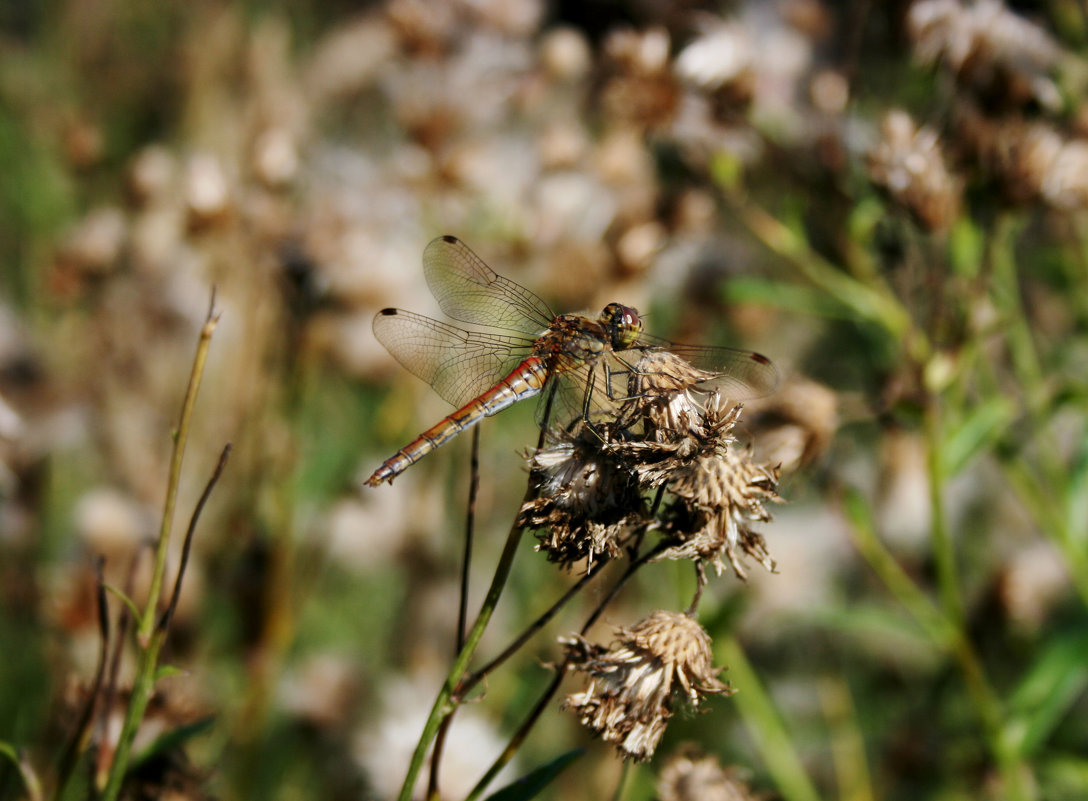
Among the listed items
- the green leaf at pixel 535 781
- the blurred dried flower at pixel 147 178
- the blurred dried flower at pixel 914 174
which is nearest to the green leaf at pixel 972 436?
the blurred dried flower at pixel 914 174

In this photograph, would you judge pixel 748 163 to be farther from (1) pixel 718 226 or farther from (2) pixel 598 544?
(2) pixel 598 544

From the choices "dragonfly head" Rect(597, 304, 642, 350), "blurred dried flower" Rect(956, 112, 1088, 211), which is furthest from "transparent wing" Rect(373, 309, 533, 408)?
"blurred dried flower" Rect(956, 112, 1088, 211)

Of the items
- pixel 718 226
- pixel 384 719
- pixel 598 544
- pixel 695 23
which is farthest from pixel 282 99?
pixel 598 544

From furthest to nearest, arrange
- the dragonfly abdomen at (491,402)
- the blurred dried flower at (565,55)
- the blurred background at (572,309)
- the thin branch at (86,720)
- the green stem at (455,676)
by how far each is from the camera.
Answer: the blurred dried flower at (565,55) < the blurred background at (572,309) < the dragonfly abdomen at (491,402) < the thin branch at (86,720) < the green stem at (455,676)

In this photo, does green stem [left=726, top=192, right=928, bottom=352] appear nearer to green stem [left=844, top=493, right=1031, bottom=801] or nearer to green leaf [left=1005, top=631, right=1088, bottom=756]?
green stem [left=844, top=493, right=1031, bottom=801]

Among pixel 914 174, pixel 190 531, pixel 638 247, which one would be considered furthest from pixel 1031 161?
pixel 190 531

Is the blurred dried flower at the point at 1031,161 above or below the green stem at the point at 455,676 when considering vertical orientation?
above

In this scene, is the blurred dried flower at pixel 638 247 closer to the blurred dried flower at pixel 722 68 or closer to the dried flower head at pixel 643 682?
the blurred dried flower at pixel 722 68
